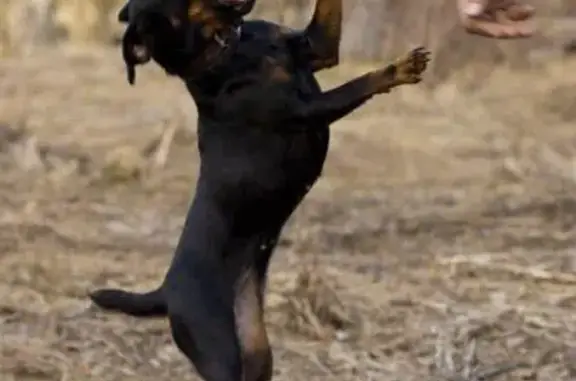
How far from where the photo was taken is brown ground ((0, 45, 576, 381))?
287cm

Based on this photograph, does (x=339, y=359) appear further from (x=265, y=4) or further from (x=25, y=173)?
(x=265, y=4)

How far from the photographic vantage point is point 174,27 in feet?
5.74

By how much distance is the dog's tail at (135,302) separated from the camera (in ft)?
6.43

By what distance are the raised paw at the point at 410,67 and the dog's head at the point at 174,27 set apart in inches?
8.5

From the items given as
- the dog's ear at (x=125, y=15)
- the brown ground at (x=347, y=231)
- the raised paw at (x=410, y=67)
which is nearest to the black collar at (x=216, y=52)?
the dog's ear at (x=125, y=15)

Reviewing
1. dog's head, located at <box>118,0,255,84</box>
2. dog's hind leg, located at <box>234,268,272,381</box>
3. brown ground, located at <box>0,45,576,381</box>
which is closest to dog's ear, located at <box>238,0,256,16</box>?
dog's head, located at <box>118,0,255,84</box>

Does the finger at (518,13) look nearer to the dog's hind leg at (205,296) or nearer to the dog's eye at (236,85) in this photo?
the dog's eye at (236,85)

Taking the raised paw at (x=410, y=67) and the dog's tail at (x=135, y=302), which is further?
the dog's tail at (x=135, y=302)

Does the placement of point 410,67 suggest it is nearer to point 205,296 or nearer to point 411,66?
point 411,66

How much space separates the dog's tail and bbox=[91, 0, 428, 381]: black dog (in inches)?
0.6

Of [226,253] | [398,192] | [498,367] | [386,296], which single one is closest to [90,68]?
[398,192]

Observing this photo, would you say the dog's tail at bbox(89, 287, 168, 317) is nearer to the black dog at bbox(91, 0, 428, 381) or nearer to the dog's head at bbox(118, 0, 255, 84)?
the black dog at bbox(91, 0, 428, 381)

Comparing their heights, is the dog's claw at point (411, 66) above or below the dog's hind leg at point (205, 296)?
above

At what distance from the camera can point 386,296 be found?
321 cm
